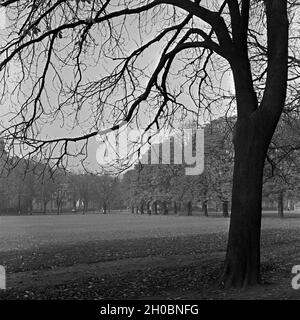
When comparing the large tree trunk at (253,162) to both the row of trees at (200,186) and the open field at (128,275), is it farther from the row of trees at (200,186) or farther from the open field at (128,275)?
the row of trees at (200,186)

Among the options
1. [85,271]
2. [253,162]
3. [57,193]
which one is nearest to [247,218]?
[253,162]

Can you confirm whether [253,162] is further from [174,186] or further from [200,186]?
[174,186]

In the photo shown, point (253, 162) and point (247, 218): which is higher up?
point (253, 162)

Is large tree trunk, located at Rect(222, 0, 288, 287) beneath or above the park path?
above

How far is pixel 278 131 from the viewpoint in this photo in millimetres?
22469

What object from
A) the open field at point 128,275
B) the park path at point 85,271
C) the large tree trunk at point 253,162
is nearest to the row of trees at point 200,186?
the open field at point 128,275

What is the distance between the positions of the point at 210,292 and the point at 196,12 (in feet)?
21.2

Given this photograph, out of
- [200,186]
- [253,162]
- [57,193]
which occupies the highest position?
[200,186]

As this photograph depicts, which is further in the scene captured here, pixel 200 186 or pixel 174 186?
pixel 174 186

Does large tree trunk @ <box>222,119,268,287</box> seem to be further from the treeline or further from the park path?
the treeline

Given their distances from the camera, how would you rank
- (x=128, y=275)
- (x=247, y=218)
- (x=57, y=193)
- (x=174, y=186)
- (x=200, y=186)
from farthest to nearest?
(x=57, y=193)
(x=174, y=186)
(x=200, y=186)
(x=128, y=275)
(x=247, y=218)

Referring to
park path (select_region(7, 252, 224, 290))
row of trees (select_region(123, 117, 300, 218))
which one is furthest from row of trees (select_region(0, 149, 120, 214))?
park path (select_region(7, 252, 224, 290))

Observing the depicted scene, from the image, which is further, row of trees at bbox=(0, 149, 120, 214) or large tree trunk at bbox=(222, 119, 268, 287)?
row of trees at bbox=(0, 149, 120, 214)
